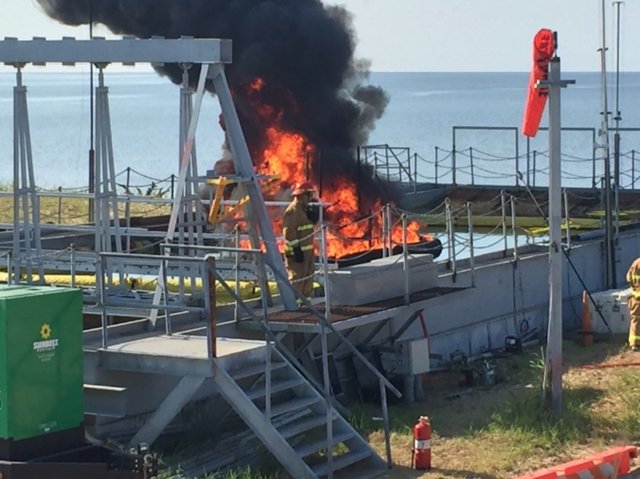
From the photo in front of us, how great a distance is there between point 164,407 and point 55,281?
19.8 ft

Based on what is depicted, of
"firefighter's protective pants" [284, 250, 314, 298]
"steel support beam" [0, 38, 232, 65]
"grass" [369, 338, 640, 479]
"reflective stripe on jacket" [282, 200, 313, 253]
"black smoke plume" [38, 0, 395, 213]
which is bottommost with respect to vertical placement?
"grass" [369, 338, 640, 479]

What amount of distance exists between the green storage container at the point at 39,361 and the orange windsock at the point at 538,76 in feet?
17.0

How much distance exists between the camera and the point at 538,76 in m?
14.4

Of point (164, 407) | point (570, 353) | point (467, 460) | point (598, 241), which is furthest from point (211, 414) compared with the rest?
point (598, 241)

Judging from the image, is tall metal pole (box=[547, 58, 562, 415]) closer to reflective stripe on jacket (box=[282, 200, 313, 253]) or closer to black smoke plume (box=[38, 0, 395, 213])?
reflective stripe on jacket (box=[282, 200, 313, 253])

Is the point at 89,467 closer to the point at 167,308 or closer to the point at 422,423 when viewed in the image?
the point at 167,308

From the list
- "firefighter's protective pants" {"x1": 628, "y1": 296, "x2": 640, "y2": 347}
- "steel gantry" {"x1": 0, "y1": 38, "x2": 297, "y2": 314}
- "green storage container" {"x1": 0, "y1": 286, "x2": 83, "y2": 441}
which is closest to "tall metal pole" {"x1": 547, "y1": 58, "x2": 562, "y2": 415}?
"steel gantry" {"x1": 0, "y1": 38, "x2": 297, "y2": 314}

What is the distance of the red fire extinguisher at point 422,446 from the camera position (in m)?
13.1

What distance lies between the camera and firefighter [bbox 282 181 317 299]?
16016 mm

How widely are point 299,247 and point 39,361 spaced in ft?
15.7

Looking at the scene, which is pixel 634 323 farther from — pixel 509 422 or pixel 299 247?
pixel 299 247

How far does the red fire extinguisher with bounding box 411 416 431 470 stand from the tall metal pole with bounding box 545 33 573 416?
6.91 feet

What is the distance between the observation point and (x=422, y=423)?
43.1ft

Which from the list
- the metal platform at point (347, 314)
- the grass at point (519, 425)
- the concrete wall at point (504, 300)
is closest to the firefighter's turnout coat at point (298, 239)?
the metal platform at point (347, 314)
